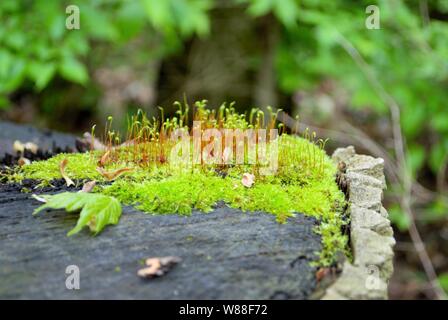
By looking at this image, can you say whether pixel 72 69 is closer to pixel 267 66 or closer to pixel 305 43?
pixel 267 66

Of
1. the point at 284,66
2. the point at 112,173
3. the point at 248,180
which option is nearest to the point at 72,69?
the point at 112,173

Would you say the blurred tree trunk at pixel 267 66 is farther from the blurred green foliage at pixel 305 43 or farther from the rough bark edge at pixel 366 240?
the rough bark edge at pixel 366 240

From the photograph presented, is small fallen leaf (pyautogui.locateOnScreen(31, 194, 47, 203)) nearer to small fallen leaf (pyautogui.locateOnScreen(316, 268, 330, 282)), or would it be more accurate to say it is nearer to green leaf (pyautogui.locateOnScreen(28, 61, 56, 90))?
small fallen leaf (pyautogui.locateOnScreen(316, 268, 330, 282))

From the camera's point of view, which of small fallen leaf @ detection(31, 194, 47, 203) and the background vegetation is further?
the background vegetation

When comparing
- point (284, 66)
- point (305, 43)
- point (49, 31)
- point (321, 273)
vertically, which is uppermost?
point (305, 43)

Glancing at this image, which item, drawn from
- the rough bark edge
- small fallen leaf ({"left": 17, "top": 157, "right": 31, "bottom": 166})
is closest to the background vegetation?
small fallen leaf ({"left": 17, "top": 157, "right": 31, "bottom": 166})
